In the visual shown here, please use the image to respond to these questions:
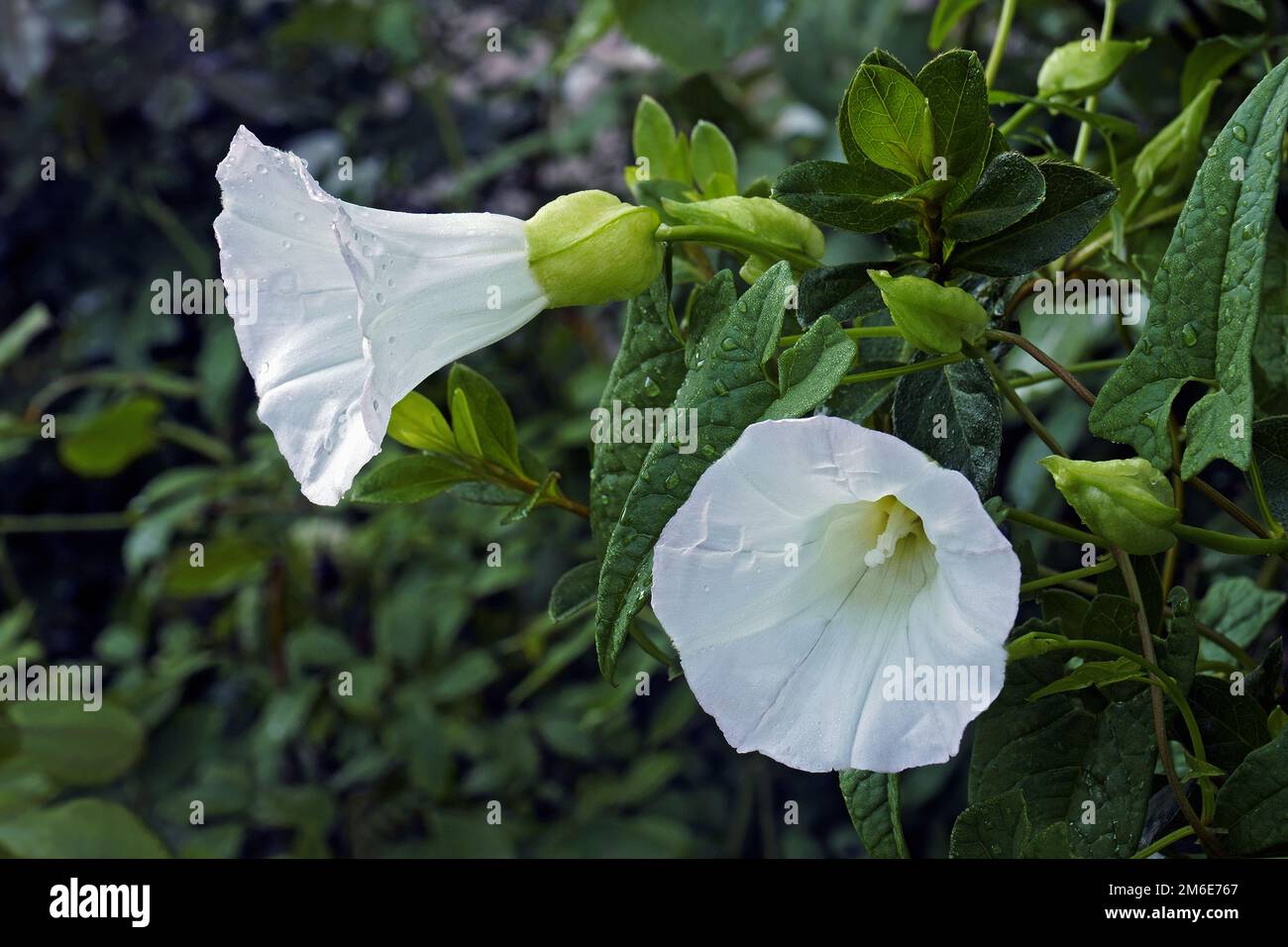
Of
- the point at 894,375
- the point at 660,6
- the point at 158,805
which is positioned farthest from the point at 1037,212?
the point at 158,805

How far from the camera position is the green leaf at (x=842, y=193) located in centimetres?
38

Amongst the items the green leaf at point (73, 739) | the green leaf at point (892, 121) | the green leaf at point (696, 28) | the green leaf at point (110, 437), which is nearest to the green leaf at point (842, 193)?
the green leaf at point (892, 121)

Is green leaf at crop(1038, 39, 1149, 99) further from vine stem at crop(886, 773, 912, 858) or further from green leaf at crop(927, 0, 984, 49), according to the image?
vine stem at crop(886, 773, 912, 858)

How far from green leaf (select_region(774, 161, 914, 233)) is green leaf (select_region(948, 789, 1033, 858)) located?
6.9 inches

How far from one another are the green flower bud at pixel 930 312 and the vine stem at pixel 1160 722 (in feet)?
0.29

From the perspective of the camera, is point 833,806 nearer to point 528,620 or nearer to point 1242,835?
point 528,620

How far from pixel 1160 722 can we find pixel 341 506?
1.05 m

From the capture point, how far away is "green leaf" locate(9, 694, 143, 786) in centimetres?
80

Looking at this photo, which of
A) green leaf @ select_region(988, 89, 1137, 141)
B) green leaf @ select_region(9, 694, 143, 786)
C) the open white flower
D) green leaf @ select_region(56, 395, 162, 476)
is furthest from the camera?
green leaf @ select_region(56, 395, 162, 476)

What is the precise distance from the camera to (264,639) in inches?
50.0

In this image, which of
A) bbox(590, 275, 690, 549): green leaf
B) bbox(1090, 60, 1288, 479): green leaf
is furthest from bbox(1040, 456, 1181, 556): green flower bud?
bbox(590, 275, 690, 549): green leaf

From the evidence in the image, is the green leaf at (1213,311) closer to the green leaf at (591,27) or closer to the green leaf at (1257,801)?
the green leaf at (1257,801)

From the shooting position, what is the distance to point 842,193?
0.38m

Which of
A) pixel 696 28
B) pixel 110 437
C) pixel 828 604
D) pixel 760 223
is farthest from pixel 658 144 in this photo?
pixel 110 437
